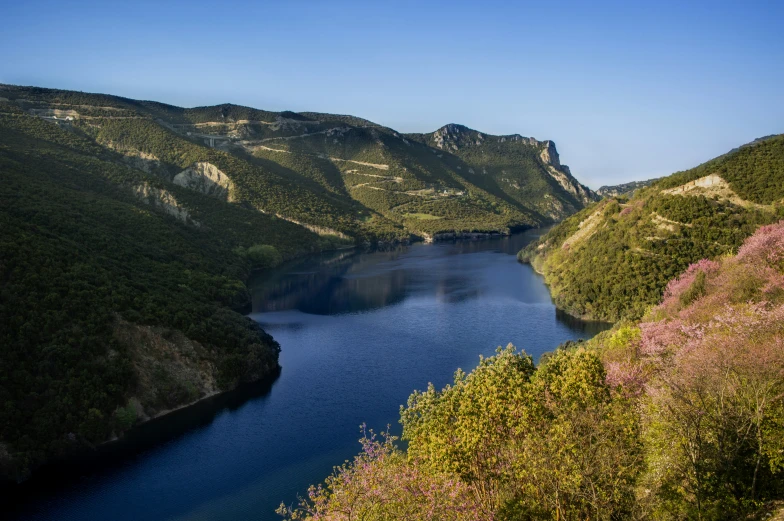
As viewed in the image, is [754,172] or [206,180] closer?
[754,172]

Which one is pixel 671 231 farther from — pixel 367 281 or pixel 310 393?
pixel 367 281

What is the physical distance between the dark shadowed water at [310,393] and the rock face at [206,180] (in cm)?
6286

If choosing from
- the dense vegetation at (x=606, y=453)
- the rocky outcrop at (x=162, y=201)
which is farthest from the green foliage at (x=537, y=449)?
the rocky outcrop at (x=162, y=201)

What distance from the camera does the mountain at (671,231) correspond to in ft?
235

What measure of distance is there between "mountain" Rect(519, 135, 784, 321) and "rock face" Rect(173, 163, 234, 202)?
106671 millimetres

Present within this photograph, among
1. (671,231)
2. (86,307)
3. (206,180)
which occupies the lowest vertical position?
(86,307)

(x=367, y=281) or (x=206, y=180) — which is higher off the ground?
(x=206, y=180)

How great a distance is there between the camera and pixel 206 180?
6575 inches

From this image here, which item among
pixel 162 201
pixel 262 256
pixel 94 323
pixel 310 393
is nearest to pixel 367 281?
pixel 262 256

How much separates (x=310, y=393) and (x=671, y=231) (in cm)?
Answer: 5440

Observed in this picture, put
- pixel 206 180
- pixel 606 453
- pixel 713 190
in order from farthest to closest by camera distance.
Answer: pixel 206 180
pixel 713 190
pixel 606 453

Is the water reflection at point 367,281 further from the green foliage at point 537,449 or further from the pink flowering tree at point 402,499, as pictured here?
the pink flowering tree at point 402,499

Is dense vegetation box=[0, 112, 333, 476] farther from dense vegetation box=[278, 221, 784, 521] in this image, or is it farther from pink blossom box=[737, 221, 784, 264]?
pink blossom box=[737, 221, 784, 264]

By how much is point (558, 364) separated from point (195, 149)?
540ft
